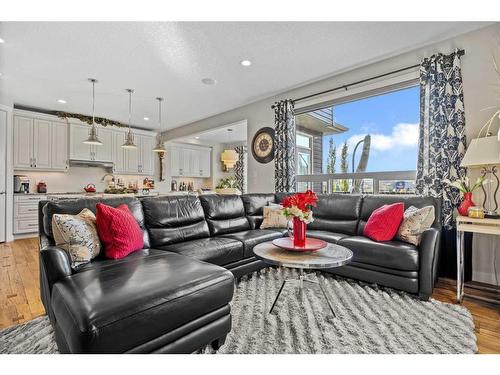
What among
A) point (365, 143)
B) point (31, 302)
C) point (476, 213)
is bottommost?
point (31, 302)

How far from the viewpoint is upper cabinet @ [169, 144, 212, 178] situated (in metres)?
7.82

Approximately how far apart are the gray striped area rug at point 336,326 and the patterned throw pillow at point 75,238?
21.2 inches

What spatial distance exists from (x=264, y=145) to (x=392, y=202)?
8.58ft

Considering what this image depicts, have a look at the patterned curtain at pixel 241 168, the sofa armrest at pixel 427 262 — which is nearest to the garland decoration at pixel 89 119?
the patterned curtain at pixel 241 168

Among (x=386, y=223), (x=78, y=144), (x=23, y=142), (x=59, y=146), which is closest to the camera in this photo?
(x=386, y=223)

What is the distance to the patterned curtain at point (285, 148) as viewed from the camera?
4.43 meters

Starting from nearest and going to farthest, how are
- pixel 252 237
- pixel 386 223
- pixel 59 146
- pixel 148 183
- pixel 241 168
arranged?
pixel 386 223 < pixel 252 237 < pixel 59 146 < pixel 148 183 < pixel 241 168

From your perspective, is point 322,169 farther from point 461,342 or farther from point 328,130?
point 461,342

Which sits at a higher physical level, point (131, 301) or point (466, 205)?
point (466, 205)

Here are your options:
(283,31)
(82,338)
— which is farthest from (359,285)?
(283,31)

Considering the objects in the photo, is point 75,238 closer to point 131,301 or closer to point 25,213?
point 131,301

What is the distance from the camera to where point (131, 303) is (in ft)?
3.91

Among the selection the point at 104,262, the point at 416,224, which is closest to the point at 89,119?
the point at 104,262

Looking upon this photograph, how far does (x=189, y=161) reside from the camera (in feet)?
26.8
